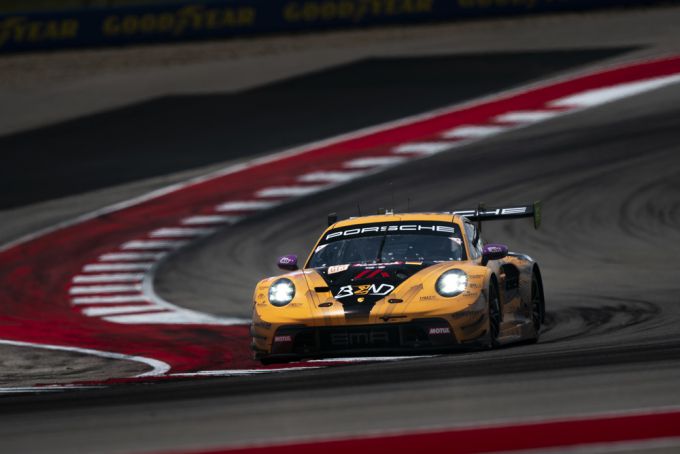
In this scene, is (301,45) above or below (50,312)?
above

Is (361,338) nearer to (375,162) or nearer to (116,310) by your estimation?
(116,310)

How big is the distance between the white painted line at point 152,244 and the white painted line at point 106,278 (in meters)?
1.46

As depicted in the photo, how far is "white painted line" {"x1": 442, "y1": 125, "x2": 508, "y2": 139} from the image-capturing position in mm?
22391

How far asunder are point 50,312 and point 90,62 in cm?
1791

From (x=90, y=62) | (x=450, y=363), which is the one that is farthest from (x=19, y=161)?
(x=450, y=363)

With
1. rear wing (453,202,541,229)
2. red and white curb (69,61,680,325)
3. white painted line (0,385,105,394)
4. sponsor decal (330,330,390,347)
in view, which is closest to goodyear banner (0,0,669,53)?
red and white curb (69,61,680,325)

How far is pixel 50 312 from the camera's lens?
Answer: 48.0ft

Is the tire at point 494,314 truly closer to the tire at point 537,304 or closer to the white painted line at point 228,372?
the tire at point 537,304

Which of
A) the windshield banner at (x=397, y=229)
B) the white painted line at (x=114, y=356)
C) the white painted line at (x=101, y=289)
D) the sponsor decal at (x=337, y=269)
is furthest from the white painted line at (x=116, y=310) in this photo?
the sponsor decal at (x=337, y=269)

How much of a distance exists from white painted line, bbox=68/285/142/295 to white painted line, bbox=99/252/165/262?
5.00 feet

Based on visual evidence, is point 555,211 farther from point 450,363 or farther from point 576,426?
point 576,426

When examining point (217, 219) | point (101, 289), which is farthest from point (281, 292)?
point (217, 219)

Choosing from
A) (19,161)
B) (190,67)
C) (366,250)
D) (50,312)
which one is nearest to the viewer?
(366,250)

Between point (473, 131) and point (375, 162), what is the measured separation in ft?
6.45
